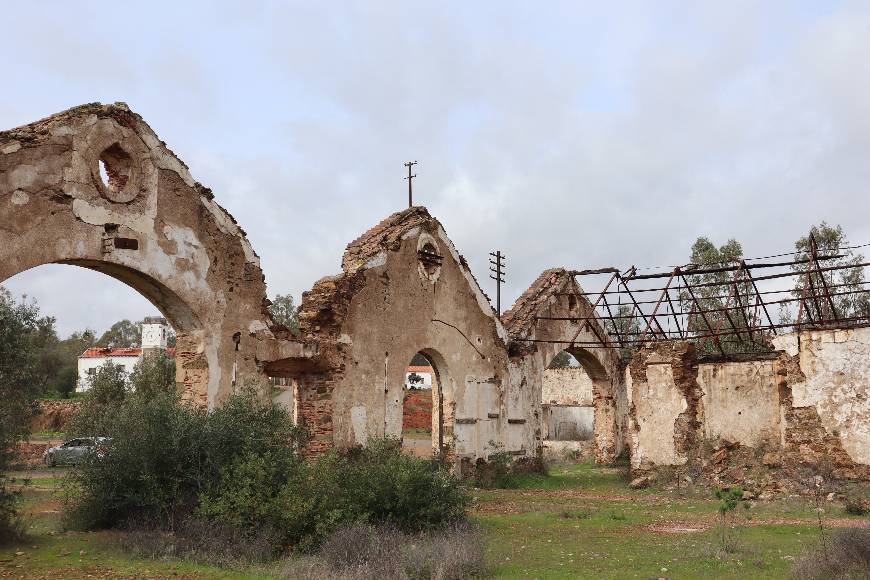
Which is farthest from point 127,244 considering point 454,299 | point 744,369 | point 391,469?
point 744,369

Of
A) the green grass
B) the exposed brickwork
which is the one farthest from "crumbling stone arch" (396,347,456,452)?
the exposed brickwork

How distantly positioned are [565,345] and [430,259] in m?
7.31

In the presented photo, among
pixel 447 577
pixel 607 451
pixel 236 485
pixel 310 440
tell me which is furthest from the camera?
pixel 607 451

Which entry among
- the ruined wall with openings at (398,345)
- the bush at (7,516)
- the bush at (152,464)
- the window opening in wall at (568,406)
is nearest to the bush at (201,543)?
the bush at (152,464)

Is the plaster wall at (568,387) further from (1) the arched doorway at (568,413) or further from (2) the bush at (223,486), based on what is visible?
(2) the bush at (223,486)

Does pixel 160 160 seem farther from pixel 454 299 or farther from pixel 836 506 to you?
pixel 836 506

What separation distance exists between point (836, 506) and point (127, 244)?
13060 mm

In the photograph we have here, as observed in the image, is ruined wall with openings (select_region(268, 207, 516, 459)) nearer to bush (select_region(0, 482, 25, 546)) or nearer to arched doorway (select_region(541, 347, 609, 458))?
bush (select_region(0, 482, 25, 546))

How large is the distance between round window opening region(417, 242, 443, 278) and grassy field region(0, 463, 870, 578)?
496cm

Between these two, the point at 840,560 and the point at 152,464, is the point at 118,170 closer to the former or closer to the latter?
the point at 152,464

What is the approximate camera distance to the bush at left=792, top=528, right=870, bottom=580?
7.62 meters

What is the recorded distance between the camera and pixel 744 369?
1970 centimetres

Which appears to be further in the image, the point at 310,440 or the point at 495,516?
the point at 310,440

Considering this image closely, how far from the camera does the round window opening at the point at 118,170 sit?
38.7 ft
